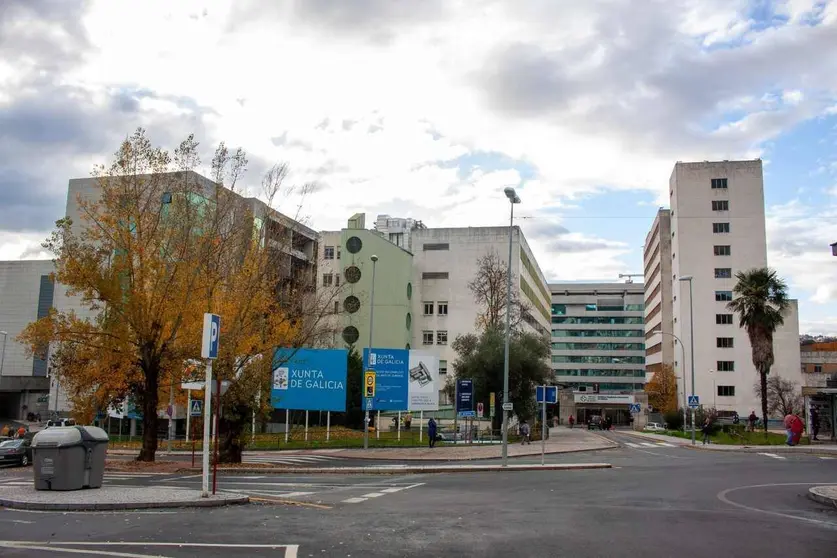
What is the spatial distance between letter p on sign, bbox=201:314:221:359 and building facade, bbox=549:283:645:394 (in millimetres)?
129537

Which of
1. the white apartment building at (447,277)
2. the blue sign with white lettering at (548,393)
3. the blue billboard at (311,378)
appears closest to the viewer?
the blue sign with white lettering at (548,393)

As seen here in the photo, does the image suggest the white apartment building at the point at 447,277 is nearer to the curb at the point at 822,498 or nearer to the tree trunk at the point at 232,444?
the tree trunk at the point at 232,444

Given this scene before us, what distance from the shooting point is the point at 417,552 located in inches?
371

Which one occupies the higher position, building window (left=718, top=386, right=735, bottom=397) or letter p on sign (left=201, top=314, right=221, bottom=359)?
letter p on sign (left=201, top=314, right=221, bottom=359)

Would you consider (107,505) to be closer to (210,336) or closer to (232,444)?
(210,336)

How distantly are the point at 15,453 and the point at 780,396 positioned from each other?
67.7 meters

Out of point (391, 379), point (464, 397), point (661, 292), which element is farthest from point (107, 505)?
point (661, 292)

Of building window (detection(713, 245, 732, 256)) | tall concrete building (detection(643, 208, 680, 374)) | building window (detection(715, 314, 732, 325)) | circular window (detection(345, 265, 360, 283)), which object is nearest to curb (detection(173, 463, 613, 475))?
circular window (detection(345, 265, 360, 283))

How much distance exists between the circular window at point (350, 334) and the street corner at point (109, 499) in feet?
179

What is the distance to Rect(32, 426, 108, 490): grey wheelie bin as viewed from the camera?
638 inches

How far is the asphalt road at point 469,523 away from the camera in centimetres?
975

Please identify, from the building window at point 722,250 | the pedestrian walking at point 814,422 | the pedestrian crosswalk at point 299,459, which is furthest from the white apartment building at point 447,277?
the pedestrian crosswalk at point 299,459

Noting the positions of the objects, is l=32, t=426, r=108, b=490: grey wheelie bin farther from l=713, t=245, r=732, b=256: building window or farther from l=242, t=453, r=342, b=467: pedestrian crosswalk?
l=713, t=245, r=732, b=256: building window

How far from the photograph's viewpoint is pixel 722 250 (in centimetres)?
8912
